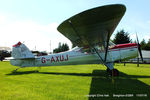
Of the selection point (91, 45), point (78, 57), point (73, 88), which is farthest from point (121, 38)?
point (73, 88)

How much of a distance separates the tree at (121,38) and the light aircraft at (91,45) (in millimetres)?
27718

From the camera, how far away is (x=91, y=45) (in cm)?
673

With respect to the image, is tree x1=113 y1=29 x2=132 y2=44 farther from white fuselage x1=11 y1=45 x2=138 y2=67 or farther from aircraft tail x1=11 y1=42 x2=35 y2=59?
aircraft tail x1=11 y1=42 x2=35 y2=59

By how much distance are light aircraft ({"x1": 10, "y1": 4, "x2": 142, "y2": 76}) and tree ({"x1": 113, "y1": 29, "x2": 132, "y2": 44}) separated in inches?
1091

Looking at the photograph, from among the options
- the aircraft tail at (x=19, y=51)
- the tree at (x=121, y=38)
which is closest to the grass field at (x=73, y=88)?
the aircraft tail at (x=19, y=51)

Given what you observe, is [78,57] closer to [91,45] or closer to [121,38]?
[91,45]

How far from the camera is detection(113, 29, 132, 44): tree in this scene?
110 ft

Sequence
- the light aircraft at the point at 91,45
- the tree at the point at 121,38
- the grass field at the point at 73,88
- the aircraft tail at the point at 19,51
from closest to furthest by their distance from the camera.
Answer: the grass field at the point at 73,88
the light aircraft at the point at 91,45
the aircraft tail at the point at 19,51
the tree at the point at 121,38

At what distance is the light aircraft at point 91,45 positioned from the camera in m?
3.84

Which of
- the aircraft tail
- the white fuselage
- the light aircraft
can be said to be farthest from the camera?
the aircraft tail

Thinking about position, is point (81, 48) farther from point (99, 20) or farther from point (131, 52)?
point (99, 20)

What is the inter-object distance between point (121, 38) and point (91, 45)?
1187 inches

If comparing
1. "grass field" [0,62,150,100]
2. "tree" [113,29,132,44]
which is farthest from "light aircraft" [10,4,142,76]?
"tree" [113,29,132,44]

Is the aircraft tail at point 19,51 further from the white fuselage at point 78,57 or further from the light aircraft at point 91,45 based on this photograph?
the white fuselage at point 78,57
